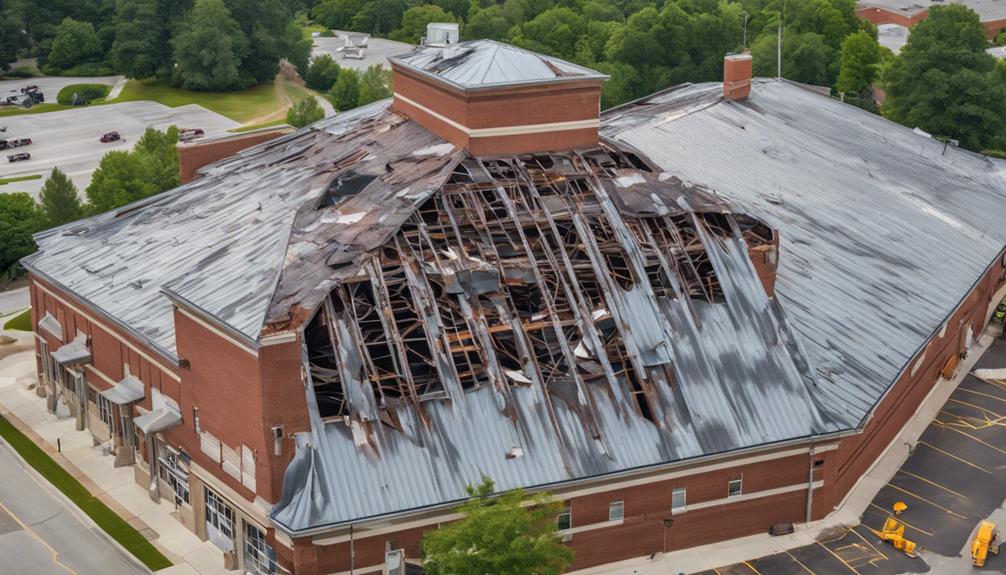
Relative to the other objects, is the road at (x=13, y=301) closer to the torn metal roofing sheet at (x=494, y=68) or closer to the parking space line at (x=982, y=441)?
the torn metal roofing sheet at (x=494, y=68)

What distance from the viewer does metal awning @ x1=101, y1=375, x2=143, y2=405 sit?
2485 inches

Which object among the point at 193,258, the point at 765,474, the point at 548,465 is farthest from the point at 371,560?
the point at 193,258

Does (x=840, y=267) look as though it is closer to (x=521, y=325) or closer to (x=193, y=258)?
(x=521, y=325)

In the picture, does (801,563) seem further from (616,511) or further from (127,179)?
(127,179)

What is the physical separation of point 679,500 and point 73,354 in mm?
31854

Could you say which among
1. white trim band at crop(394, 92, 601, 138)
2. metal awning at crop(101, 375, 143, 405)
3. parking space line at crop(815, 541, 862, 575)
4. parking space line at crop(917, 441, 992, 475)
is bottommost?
parking space line at crop(815, 541, 862, 575)

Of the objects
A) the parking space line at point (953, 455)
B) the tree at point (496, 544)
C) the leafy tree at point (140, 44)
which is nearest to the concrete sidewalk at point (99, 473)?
the tree at point (496, 544)

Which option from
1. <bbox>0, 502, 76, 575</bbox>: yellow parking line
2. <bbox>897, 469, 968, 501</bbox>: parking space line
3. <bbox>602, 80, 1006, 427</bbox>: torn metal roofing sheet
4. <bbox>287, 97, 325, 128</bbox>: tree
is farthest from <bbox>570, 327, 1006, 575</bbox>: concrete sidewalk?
<bbox>287, 97, 325, 128</bbox>: tree

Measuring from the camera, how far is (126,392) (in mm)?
63719

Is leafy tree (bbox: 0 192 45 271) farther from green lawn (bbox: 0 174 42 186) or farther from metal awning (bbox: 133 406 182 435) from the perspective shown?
metal awning (bbox: 133 406 182 435)

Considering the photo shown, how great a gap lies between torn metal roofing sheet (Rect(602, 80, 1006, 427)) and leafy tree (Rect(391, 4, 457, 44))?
86.1m

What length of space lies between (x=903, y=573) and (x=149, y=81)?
422ft

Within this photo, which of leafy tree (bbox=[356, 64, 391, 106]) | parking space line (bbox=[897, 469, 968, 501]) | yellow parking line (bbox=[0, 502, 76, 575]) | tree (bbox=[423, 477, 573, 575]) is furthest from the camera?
leafy tree (bbox=[356, 64, 391, 106])

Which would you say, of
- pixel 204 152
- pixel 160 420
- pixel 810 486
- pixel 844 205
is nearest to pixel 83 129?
pixel 204 152
